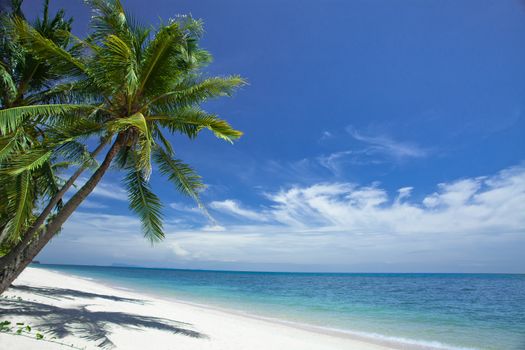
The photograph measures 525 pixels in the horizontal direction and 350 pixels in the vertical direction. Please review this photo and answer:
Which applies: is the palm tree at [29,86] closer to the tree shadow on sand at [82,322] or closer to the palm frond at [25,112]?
the palm frond at [25,112]

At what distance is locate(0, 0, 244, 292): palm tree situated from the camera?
5766 mm

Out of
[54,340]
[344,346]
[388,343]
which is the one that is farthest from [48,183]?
[388,343]

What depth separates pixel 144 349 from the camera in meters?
5.95

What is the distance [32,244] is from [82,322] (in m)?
2.64

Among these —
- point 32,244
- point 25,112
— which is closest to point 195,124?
point 25,112

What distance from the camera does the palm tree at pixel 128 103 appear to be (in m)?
5.77

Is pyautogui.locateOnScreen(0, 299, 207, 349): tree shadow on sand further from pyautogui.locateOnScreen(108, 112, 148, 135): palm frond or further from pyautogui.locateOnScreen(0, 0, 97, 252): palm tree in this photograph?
pyautogui.locateOnScreen(108, 112, 148, 135): palm frond

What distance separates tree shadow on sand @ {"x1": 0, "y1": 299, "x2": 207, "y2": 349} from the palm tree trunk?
138 cm

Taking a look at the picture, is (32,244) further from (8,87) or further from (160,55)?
(160,55)

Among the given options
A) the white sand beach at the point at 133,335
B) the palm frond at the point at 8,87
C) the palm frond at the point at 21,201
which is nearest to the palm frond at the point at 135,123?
the palm frond at the point at 21,201

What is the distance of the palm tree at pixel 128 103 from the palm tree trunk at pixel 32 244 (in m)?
0.02

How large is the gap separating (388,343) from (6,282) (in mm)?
10259

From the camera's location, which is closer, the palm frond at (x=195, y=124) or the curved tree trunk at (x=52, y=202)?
the curved tree trunk at (x=52, y=202)

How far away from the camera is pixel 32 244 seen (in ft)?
19.1
